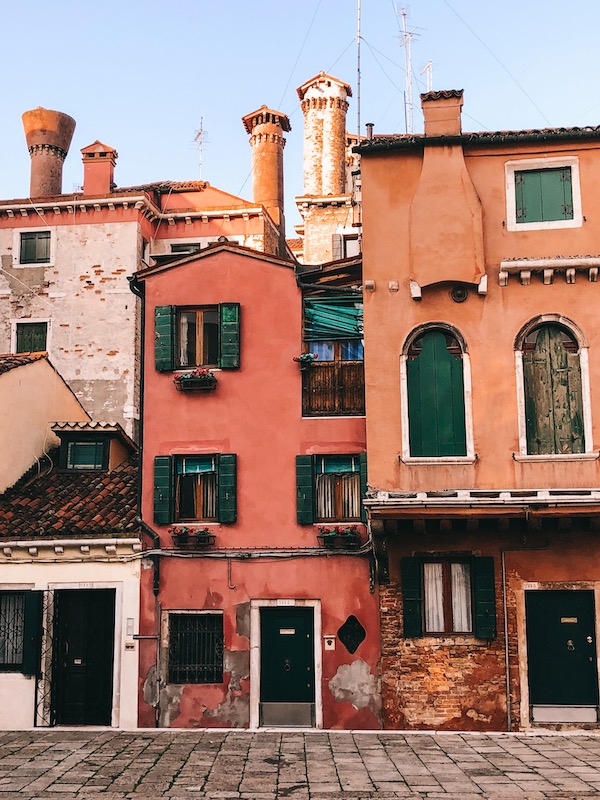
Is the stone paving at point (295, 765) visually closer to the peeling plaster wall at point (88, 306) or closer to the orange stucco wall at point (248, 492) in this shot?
the orange stucco wall at point (248, 492)

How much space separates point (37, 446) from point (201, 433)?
4666mm

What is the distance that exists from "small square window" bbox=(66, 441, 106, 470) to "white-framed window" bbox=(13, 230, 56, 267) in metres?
14.5

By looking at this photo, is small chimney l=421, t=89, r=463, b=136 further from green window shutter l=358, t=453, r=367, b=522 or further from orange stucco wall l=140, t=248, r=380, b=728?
green window shutter l=358, t=453, r=367, b=522

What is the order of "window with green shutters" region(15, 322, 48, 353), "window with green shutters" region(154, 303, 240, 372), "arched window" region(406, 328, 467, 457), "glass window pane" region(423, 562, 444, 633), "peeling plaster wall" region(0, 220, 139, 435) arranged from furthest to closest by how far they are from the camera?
"window with green shutters" region(15, 322, 48, 353) < "peeling plaster wall" region(0, 220, 139, 435) < "window with green shutters" region(154, 303, 240, 372) < "glass window pane" region(423, 562, 444, 633) < "arched window" region(406, 328, 467, 457)

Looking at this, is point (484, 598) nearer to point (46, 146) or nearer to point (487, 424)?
point (487, 424)

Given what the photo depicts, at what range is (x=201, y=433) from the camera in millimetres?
17656

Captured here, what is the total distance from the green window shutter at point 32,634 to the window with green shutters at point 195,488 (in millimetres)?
2726

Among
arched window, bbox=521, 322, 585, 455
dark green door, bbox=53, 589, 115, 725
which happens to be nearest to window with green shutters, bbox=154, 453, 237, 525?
dark green door, bbox=53, 589, 115, 725

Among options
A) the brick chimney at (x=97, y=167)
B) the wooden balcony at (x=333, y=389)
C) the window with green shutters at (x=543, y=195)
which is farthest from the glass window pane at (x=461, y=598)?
the brick chimney at (x=97, y=167)

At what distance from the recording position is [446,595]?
16.2 m

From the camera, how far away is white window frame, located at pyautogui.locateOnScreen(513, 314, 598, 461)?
15.5 meters

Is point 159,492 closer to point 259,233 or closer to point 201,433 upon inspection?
point 201,433

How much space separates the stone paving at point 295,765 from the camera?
12.1 metres

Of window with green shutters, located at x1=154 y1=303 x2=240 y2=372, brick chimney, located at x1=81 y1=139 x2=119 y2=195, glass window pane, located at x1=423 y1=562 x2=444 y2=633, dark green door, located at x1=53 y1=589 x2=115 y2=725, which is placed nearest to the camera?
glass window pane, located at x1=423 y1=562 x2=444 y2=633
